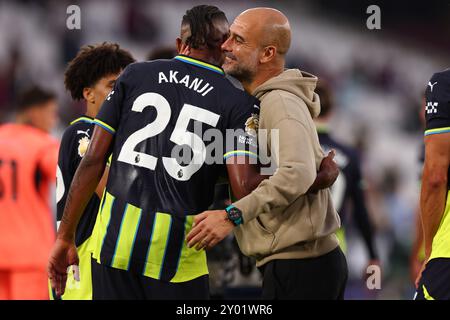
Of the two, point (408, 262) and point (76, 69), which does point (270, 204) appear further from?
point (408, 262)

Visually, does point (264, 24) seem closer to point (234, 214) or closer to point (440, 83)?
point (440, 83)

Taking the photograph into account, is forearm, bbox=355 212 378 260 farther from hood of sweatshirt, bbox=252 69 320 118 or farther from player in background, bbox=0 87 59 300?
hood of sweatshirt, bbox=252 69 320 118

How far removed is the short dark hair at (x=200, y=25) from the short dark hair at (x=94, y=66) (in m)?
1.04

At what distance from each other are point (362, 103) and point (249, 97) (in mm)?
7644

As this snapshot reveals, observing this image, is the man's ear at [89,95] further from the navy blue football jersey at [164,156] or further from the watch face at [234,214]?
the watch face at [234,214]

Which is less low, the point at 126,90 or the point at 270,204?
the point at 126,90

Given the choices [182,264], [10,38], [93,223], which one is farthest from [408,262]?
[182,264]

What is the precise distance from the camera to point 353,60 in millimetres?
11312

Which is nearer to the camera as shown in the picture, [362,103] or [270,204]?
[270,204]

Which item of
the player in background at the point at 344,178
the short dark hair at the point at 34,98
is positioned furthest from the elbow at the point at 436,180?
the short dark hair at the point at 34,98

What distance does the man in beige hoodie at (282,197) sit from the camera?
3.27 metres

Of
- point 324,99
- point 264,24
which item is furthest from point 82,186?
point 324,99

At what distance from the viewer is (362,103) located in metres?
11.0

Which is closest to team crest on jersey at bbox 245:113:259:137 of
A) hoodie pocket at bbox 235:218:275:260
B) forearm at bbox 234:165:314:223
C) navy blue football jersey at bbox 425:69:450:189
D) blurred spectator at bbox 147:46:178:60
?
forearm at bbox 234:165:314:223
